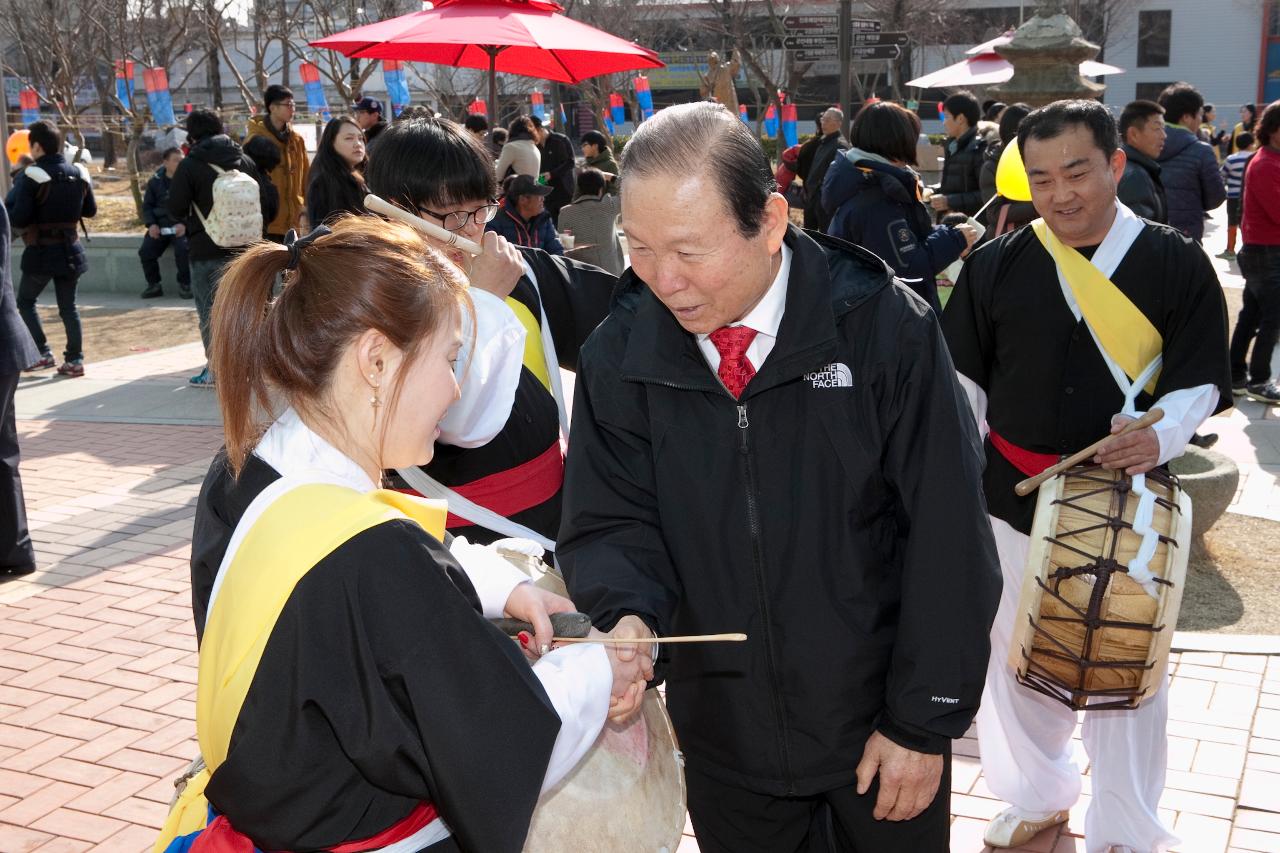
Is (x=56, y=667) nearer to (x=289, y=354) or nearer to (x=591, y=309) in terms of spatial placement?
(x=591, y=309)

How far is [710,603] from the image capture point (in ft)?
7.80

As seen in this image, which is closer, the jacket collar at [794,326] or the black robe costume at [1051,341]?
the jacket collar at [794,326]

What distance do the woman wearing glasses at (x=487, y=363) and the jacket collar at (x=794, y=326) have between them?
2.51ft

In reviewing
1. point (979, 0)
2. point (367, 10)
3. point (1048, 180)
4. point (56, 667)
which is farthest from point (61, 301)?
point (979, 0)

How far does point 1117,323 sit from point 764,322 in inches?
57.9

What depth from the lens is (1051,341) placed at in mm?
3414

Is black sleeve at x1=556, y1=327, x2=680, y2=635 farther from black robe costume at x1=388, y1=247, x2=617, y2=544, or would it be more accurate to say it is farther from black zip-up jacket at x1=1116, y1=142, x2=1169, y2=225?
black zip-up jacket at x1=1116, y1=142, x2=1169, y2=225

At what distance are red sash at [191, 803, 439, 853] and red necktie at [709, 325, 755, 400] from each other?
95cm

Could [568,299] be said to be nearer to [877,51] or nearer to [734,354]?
[734,354]

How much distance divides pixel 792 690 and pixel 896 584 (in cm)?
29

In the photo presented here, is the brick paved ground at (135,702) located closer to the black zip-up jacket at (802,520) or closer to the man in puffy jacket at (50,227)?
the black zip-up jacket at (802,520)

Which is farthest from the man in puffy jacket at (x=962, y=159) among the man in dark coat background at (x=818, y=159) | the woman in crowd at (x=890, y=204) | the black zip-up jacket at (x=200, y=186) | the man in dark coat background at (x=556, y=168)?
the black zip-up jacket at (x=200, y=186)

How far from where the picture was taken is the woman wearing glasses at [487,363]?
122 inches

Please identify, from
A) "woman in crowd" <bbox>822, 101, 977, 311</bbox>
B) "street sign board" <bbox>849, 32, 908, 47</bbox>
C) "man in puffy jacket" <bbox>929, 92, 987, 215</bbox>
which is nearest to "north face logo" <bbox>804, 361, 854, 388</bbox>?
"woman in crowd" <bbox>822, 101, 977, 311</bbox>
